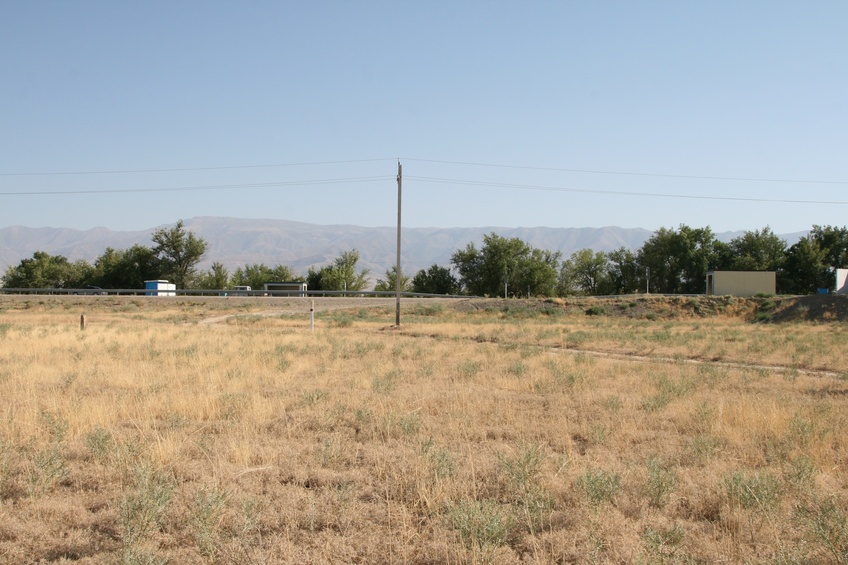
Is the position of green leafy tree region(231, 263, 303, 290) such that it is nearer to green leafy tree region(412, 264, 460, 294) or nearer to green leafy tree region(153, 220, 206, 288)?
green leafy tree region(153, 220, 206, 288)

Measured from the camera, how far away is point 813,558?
18.1ft

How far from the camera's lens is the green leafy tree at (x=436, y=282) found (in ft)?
361

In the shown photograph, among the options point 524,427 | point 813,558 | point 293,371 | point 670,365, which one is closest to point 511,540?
point 813,558

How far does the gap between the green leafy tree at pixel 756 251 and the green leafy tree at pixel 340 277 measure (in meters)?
61.7

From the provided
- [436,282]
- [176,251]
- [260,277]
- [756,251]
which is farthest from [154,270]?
[756,251]

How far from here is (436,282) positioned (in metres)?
111

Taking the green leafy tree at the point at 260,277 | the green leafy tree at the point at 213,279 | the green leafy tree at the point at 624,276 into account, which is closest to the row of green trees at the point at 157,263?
the green leafy tree at the point at 213,279

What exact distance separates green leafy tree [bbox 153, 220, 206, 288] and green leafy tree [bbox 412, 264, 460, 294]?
3735 centimetres

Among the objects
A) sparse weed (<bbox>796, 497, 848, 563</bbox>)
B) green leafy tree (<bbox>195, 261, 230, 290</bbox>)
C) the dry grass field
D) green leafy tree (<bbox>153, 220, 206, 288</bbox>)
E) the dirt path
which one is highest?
green leafy tree (<bbox>153, 220, 206, 288</bbox>)

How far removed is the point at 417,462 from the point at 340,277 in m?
108

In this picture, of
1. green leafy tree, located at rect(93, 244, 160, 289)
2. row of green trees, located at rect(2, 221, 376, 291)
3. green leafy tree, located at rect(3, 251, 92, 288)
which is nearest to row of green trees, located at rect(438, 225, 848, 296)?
row of green trees, located at rect(2, 221, 376, 291)

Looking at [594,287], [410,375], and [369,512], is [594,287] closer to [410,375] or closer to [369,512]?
[410,375]

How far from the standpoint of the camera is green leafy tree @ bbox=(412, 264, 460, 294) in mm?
109938

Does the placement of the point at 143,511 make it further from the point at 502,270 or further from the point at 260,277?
the point at 260,277
